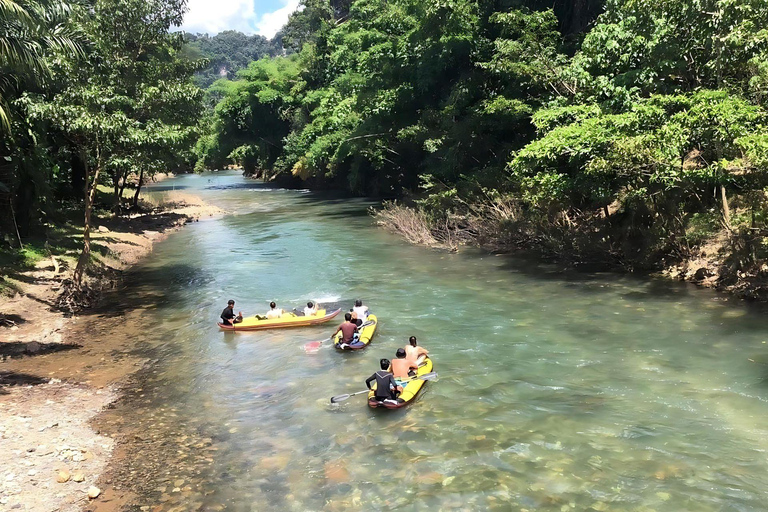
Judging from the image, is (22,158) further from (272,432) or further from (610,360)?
(610,360)

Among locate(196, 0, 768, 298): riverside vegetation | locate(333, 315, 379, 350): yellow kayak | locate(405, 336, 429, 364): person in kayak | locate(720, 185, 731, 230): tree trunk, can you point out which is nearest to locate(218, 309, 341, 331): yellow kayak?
locate(333, 315, 379, 350): yellow kayak

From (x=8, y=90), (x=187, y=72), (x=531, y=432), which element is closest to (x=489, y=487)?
(x=531, y=432)

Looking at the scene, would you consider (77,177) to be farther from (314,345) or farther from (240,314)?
(314,345)

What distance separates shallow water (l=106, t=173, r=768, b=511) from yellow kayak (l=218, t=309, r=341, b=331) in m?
0.26

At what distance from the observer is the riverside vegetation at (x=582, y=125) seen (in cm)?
1484

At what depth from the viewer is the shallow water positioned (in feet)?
25.5

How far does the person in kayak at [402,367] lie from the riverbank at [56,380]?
5.07 metres

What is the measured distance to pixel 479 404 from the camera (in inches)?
405

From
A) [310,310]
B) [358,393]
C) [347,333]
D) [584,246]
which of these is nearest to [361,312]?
[347,333]

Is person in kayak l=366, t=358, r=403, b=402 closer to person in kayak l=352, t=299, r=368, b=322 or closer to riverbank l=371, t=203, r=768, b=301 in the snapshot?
person in kayak l=352, t=299, r=368, b=322

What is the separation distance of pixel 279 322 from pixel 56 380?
5370mm

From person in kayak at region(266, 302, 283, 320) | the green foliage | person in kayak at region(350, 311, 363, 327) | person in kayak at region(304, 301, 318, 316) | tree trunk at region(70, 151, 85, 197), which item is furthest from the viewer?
tree trunk at region(70, 151, 85, 197)

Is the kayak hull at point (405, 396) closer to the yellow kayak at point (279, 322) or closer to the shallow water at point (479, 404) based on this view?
the shallow water at point (479, 404)

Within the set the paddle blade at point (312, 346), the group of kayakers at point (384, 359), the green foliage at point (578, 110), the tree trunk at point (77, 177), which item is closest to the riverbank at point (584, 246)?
the green foliage at point (578, 110)
